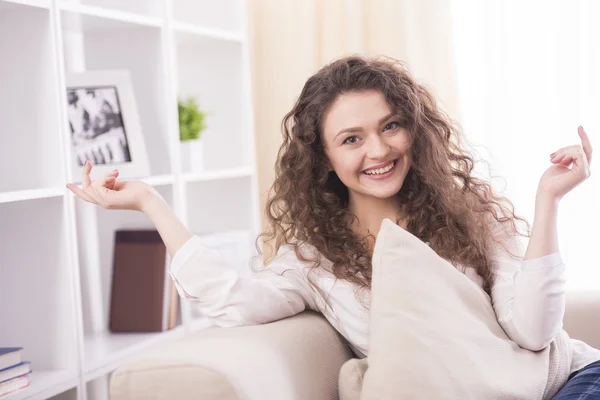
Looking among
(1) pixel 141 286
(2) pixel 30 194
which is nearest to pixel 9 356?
(2) pixel 30 194

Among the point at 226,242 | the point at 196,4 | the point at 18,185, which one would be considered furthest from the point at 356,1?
the point at 18,185

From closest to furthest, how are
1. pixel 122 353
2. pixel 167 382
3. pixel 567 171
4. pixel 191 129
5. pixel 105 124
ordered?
pixel 167 382 < pixel 567 171 < pixel 122 353 < pixel 105 124 < pixel 191 129

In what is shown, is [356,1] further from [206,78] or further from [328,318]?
[328,318]

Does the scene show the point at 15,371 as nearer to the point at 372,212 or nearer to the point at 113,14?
the point at 372,212

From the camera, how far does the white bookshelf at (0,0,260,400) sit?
1.89 meters

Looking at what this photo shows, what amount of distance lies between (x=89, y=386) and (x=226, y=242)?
0.62 meters

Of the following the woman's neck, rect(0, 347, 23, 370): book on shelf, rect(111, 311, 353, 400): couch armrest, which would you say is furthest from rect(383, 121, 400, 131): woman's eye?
rect(0, 347, 23, 370): book on shelf

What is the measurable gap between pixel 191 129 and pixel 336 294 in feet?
3.70

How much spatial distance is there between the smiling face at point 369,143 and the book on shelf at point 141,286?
0.82 meters

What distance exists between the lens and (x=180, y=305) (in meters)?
2.46

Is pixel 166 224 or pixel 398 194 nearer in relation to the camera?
pixel 166 224

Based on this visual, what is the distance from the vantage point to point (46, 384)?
6.09ft

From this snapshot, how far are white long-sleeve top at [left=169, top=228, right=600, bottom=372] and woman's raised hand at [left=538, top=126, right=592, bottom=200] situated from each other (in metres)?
0.12

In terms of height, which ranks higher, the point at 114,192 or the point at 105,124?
the point at 105,124
